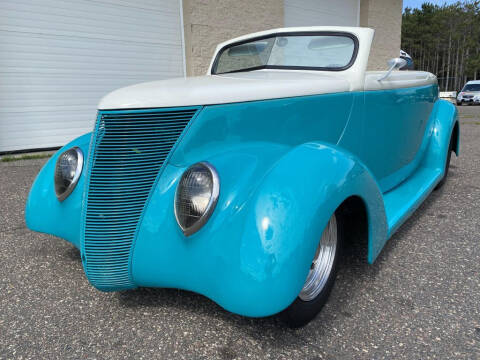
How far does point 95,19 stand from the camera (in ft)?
24.7

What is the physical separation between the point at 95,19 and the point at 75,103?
5.76 ft

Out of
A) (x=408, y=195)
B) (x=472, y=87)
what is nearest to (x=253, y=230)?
(x=408, y=195)

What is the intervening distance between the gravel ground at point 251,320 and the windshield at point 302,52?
141cm

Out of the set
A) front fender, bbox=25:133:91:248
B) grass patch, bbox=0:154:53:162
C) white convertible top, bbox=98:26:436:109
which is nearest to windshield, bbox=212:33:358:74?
white convertible top, bbox=98:26:436:109

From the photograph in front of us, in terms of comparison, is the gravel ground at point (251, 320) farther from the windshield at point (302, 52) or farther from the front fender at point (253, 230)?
the windshield at point (302, 52)

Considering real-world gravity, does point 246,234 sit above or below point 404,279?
above

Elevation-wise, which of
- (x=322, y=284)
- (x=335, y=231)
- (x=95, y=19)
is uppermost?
(x=95, y=19)

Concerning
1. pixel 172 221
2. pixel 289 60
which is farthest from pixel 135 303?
pixel 289 60

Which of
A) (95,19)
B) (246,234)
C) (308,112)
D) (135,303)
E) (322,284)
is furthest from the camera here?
(95,19)

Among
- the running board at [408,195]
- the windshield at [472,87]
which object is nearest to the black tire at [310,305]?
the running board at [408,195]

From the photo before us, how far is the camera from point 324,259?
1.98 metres

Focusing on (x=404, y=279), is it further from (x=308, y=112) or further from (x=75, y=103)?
(x=75, y=103)

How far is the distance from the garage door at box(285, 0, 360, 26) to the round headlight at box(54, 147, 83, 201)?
10.00 meters

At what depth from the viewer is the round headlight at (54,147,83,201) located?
7.30 ft
